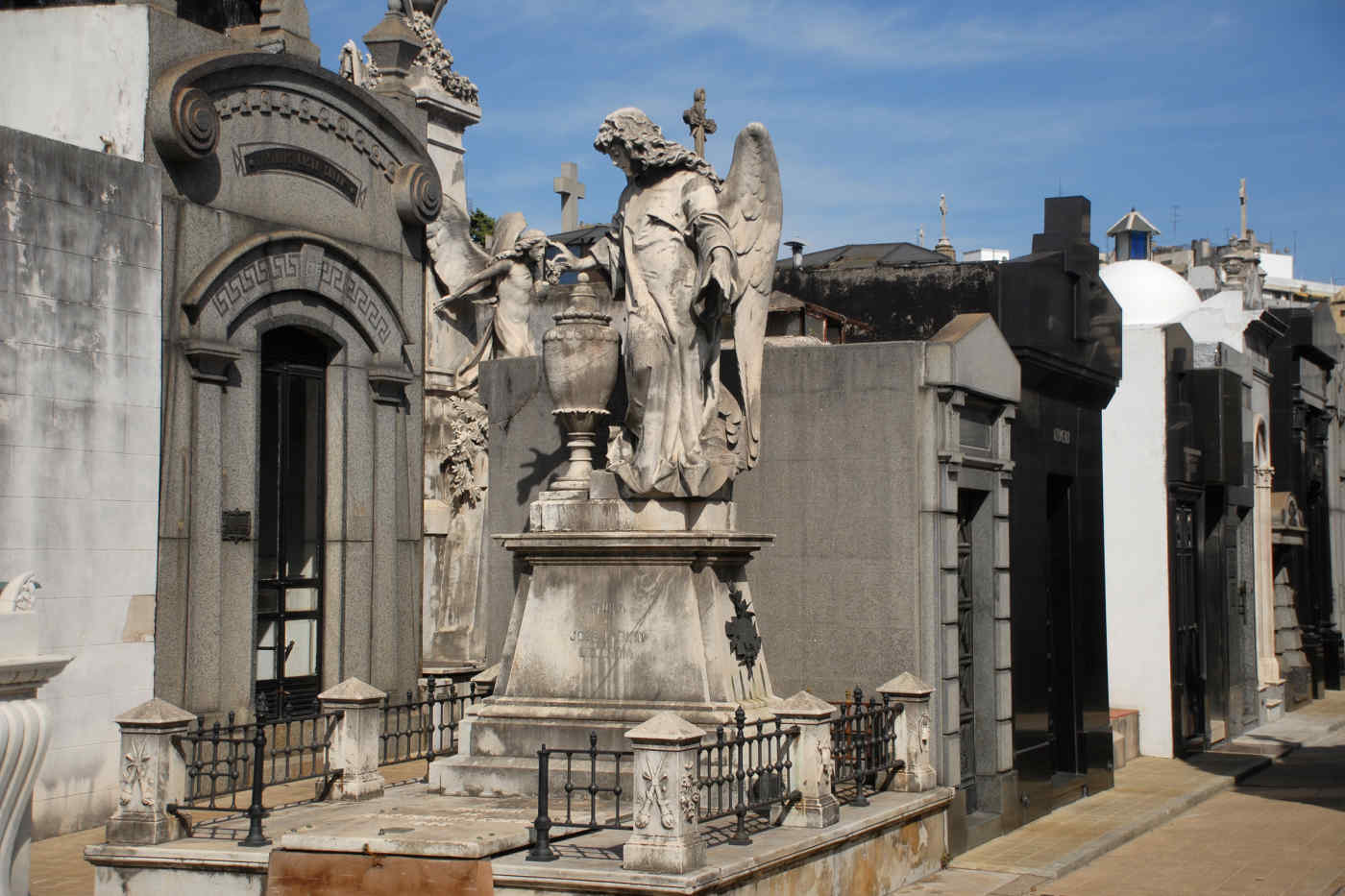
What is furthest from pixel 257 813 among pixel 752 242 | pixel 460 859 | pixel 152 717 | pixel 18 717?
Answer: pixel 752 242

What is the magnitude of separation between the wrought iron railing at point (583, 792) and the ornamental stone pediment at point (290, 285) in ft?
17.5

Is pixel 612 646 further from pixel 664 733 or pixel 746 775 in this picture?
pixel 664 733

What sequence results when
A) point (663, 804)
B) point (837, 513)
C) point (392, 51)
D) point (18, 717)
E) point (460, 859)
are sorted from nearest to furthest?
1. point (18, 717)
2. point (663, 804)
3. point (460, 859)
4. point (837, 513)
5. point (392, 51)

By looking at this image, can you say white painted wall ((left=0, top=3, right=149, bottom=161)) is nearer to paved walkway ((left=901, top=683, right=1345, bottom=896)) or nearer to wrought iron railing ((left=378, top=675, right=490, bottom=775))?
wrought iron railing ((left=378, top=675, right=490, bottom=775))

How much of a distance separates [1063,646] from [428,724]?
6475 millimetres

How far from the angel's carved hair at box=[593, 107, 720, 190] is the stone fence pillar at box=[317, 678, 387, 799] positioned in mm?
4072

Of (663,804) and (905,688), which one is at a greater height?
(905,688)

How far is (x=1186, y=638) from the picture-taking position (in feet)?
61.1

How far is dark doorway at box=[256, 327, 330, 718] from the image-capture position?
575 inches

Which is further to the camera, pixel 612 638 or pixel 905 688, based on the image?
pixel 905 688

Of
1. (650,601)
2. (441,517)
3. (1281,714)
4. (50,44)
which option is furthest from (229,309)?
(1281,714)

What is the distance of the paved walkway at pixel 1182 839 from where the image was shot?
11.2 meters

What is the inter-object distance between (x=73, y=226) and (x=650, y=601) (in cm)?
550

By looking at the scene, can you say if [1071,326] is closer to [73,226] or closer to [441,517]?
[441,517]
